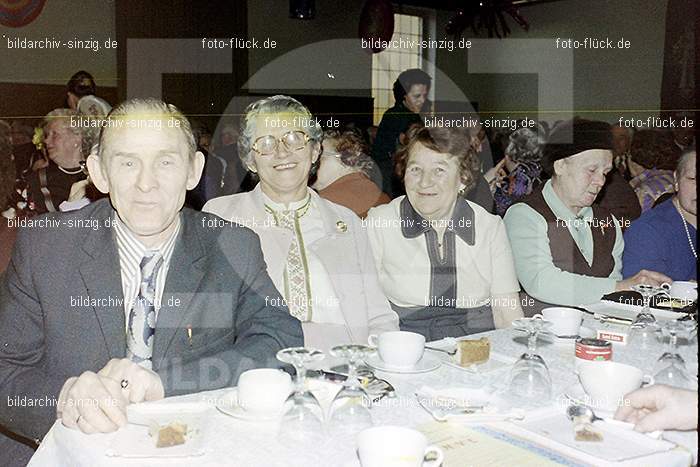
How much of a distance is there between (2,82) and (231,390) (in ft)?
13.2

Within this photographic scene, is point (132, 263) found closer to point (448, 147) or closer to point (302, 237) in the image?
point (302, 237)

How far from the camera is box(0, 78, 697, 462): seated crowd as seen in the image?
1456mm

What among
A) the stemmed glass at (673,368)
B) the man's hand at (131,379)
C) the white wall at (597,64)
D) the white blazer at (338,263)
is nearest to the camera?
the man's hand at (131,379)

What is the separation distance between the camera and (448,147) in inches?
96.6

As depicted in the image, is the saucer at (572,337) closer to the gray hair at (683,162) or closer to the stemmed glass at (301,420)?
the stemmed glass at (301,420)

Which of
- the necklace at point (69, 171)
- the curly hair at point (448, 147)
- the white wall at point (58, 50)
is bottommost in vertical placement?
the necklace at point (69, 171)

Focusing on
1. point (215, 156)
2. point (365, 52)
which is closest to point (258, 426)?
point (215, 156)

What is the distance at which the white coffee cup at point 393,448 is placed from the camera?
0.86 metres

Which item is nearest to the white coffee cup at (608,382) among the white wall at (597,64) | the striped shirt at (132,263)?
the striped shirt at (132,263)

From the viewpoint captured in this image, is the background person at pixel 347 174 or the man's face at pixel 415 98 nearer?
the background person at pixel 347 174

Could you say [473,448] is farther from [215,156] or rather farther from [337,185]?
[215,156]

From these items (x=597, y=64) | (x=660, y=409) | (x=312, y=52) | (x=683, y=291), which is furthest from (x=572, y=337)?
(x=597, y=64)

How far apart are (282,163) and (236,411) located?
4.09 feet

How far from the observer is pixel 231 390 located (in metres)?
1.26
